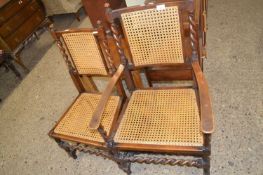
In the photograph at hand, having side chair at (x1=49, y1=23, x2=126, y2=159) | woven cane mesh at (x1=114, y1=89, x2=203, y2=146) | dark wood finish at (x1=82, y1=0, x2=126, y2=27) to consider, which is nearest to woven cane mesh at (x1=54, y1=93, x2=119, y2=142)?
side chair at (x1=49, y1=23, x2=126, y2=159)

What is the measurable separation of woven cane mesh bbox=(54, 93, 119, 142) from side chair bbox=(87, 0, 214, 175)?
0.09m

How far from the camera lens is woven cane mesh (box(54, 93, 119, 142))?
5.31 ft

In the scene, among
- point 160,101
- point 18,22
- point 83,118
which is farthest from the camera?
point 18,22

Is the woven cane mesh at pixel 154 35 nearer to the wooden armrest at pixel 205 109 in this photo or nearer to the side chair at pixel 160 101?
the side chair at pixel 160 101

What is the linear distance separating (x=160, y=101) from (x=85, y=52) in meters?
0.66

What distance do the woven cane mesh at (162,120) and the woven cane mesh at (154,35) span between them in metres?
0.25

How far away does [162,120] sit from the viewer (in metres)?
1.50

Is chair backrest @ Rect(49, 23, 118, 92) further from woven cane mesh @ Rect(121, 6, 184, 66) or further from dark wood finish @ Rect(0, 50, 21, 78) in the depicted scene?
dark wood finish @ Rect(0, 50, 21, 78)

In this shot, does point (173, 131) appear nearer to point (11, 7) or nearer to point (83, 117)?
point (83, 117)

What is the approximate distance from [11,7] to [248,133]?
11.2ft

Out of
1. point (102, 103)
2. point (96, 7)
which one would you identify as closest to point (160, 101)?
point (102, 103)

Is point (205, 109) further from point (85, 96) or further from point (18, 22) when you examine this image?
point (18, 22)

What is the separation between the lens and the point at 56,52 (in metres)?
3.63

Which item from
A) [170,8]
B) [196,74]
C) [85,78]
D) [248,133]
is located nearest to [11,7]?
[85,78]
